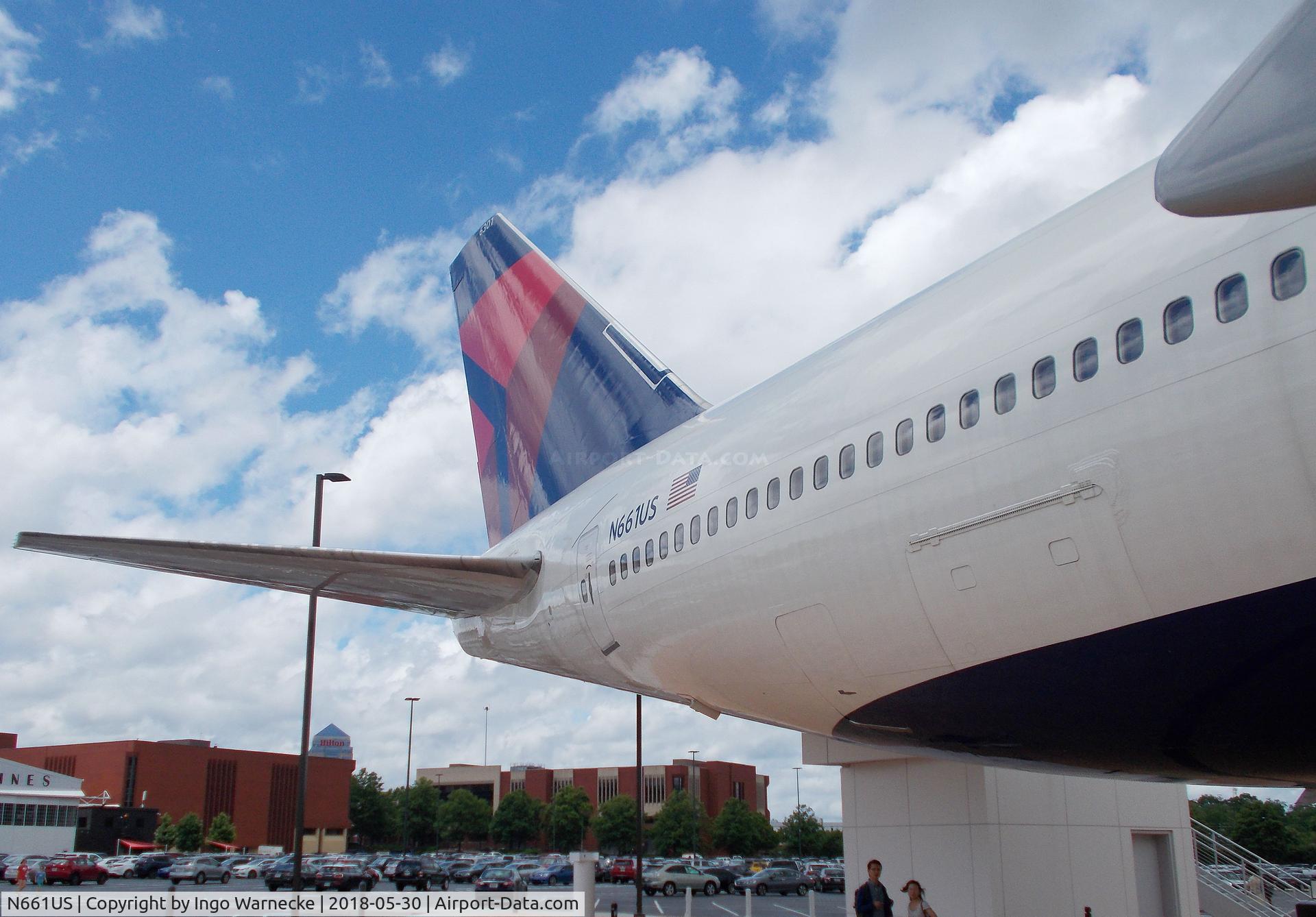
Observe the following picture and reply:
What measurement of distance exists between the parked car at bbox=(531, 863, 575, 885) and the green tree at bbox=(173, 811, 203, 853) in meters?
37.9

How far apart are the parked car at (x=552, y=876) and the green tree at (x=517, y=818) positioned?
165 ft

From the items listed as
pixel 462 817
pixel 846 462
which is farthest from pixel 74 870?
pixel 462 817

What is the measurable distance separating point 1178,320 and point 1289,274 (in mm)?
577

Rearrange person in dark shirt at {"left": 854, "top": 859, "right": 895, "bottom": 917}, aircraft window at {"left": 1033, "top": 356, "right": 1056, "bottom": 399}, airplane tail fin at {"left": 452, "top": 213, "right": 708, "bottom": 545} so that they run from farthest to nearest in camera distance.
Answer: airplane tail fin at {"left": 452, "top": 213, "right": 708, "bottom": 545}
person in dark shirt at {"left": 854, "top": 859, "right": 895, "bottom": 917}
aircraft window at {"left": 1033, "top": 356, "right": 1056, "bottom": 399}

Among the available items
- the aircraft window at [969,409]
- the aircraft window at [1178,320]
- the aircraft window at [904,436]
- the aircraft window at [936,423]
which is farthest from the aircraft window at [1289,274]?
the aircraft window at [904,436]

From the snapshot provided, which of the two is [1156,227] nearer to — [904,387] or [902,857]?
[904,387]

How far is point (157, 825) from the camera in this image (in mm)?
78500

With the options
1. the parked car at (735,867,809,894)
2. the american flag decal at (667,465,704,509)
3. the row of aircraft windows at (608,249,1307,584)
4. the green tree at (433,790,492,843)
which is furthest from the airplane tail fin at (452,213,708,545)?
the green tree at (433,790,492,843)

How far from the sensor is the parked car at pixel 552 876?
1863 inches

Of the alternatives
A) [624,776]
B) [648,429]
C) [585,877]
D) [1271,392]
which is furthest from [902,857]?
[624,776]

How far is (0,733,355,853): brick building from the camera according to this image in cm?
8050

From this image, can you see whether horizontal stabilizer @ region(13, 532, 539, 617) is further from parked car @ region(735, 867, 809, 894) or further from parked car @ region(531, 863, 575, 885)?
parked car @ region(735, 867, 809, 894)

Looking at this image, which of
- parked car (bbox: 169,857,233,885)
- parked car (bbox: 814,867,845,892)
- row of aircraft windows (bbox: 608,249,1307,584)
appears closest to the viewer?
row of aircraft windows (bbox: 608,249,1307,584)

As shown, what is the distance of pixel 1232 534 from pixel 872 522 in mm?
2575
